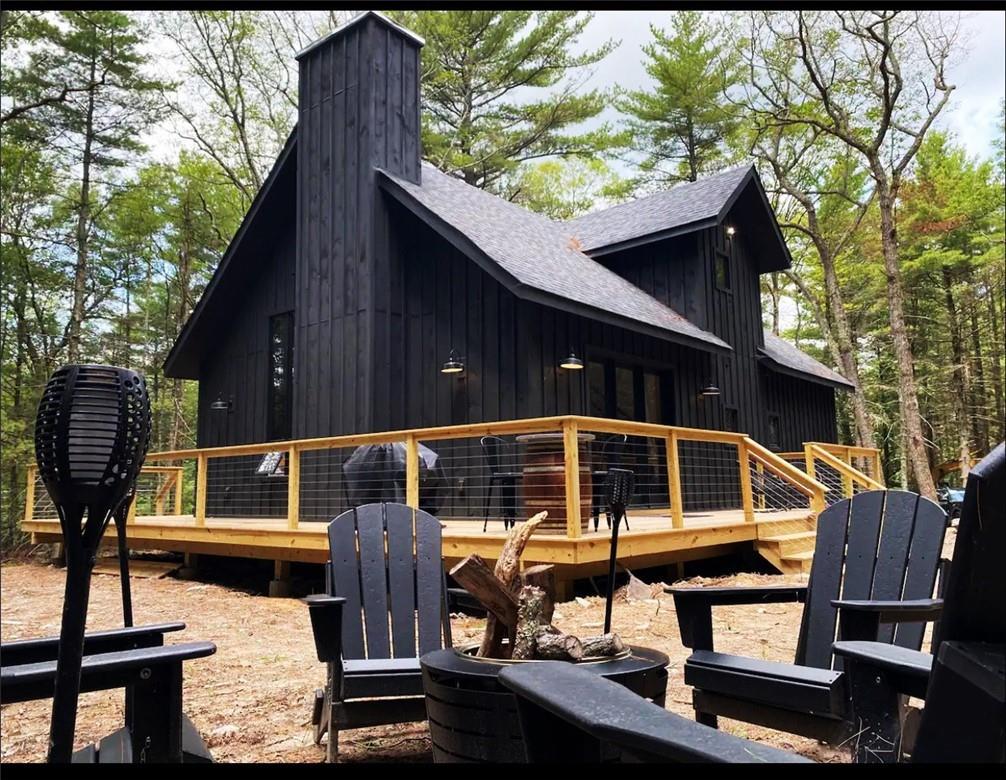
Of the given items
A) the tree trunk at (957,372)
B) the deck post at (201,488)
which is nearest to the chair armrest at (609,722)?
the deck post at (201,488)

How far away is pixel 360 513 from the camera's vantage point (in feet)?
9.26

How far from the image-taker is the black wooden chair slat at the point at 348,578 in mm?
2576

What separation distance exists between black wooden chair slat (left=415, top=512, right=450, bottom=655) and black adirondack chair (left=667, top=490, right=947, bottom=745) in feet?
2.92

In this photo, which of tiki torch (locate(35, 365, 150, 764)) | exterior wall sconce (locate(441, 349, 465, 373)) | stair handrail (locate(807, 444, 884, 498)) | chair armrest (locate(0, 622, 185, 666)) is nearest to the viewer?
tiki torch (locate(35, 365, 150, 764))

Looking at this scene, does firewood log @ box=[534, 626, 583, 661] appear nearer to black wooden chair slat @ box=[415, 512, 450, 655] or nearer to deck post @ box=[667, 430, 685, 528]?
black wooden chair slat @ box=[415, 512, 450, 655]

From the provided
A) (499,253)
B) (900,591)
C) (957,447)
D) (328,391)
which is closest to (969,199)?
(957,447)

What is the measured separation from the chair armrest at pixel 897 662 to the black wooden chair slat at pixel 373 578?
1.65 metres

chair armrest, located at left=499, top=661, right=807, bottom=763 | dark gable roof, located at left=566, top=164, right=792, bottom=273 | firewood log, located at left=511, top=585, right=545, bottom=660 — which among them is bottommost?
firewood log, located at left=511, top=585, right=545, bottom=660

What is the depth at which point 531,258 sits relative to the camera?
26.0ft

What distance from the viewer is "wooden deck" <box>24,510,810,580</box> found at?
15.7 feet

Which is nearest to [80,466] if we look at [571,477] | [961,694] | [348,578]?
[961,694]

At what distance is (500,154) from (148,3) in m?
15.5

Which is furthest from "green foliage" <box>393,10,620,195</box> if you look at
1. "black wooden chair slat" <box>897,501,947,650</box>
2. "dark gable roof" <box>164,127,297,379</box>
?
"black wooden chair slat" <box>897,501,947,650</box>

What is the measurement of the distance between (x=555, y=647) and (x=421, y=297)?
6.79m
